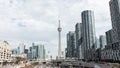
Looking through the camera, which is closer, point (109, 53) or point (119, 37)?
point (119, 37)

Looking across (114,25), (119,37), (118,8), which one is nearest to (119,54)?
(119,37)

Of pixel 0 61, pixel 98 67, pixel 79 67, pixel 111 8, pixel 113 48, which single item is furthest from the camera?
pixel 111 8

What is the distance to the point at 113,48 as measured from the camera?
18288 centimetres

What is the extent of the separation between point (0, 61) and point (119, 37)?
4459 inches

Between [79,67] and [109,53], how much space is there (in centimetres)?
5136

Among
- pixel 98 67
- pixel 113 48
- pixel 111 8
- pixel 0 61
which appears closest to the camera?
pixel 98 67

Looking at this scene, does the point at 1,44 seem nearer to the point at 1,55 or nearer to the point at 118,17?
the point at 1,55

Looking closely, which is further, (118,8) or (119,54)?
(118,8)

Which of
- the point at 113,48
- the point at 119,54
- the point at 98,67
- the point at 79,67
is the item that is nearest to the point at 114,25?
the point at 113,48

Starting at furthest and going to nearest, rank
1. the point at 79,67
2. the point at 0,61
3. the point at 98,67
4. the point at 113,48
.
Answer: the point at 113,48 → the point at 0,61 → the point at 79,67 → the point at 98,67

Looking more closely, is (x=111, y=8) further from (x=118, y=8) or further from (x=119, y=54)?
(x=119, y=54)

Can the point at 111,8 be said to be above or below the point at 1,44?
above

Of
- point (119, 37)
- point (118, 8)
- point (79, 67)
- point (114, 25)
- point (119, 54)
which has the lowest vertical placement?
point (79, 67)

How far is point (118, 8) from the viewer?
182m
